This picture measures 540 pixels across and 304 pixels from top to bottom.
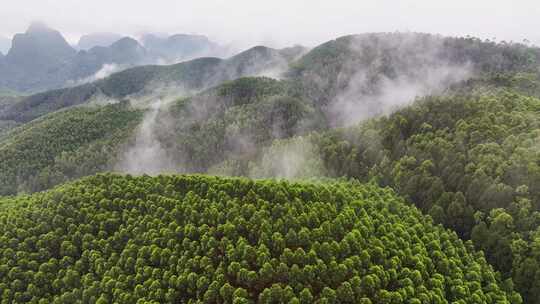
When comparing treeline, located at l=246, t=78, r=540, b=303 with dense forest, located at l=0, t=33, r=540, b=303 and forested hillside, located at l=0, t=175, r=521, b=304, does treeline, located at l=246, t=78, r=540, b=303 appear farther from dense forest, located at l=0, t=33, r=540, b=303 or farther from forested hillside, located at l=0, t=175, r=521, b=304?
forested hillside, located at l=0, t=175, r=521, b=304

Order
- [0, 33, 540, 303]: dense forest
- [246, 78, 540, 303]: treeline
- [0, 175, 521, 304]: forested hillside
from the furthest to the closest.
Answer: [246, 78, 540, 303]: treeline, [0, 33, 540, 303]: dense forest, [0, 175, 521, 304]: forested hillside

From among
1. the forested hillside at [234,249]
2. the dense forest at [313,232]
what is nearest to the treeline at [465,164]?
the dense forest at [313,232]

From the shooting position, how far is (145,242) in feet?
242

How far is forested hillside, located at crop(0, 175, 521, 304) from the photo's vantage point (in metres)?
60.0

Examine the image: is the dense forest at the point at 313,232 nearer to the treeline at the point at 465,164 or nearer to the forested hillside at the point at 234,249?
the forested hillside at the point at 234,249

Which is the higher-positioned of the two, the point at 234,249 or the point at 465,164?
the point at 465,164

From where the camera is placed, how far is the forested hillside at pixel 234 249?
60031 millimetres

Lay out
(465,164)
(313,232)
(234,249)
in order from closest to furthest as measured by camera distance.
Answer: (234,249), (313,232), (465,164)

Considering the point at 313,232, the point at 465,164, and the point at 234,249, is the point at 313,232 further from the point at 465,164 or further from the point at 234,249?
the point at 465,164

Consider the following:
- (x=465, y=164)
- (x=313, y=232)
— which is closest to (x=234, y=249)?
(x=313, y=232)

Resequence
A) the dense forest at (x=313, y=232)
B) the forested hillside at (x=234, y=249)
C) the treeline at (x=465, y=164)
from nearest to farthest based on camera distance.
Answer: the forested hillside at (x=234, y=249) < the dense forest at (x=313, y=232) < the treeline at (x=465, y=164)

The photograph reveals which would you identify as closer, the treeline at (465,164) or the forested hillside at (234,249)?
the forested hillside at (234,249)

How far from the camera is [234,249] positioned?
64188 millimetres

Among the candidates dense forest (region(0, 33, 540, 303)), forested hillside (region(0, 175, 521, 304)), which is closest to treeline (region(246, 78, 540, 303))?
dense forest (region(0, 33, 540, 303))
